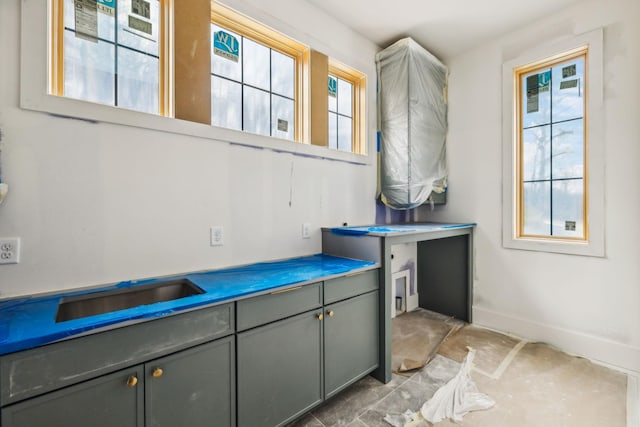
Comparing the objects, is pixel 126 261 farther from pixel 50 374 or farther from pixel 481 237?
pixel 481 237

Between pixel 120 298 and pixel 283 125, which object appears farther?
pixel 283 125

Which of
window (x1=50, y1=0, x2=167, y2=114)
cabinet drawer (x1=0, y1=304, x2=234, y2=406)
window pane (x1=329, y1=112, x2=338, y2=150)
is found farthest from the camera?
window pane (x1=329, y1=112, x2=338, y2=150)

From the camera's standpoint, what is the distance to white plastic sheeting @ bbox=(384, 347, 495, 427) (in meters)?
1.59

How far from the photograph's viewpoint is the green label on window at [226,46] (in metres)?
1.92

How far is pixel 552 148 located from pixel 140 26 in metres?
3.27

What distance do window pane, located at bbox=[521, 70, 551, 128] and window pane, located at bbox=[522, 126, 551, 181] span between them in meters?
0.08

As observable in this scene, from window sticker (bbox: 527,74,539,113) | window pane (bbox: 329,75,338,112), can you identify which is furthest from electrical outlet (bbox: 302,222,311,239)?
window sticker (bbox: 527,74,539,113)

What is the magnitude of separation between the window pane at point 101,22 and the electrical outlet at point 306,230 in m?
1.62

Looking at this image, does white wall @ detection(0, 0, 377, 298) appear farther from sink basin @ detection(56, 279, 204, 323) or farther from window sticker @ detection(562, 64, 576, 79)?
window sticker @ detection(562, 64, 576, 79)

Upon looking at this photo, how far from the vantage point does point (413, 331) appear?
2693 mm

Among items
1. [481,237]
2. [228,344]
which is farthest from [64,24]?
[481,237]

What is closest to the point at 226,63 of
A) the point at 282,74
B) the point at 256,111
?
the point at 256,111

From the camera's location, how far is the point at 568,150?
2420 mm

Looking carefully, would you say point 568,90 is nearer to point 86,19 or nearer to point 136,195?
point 136,195
